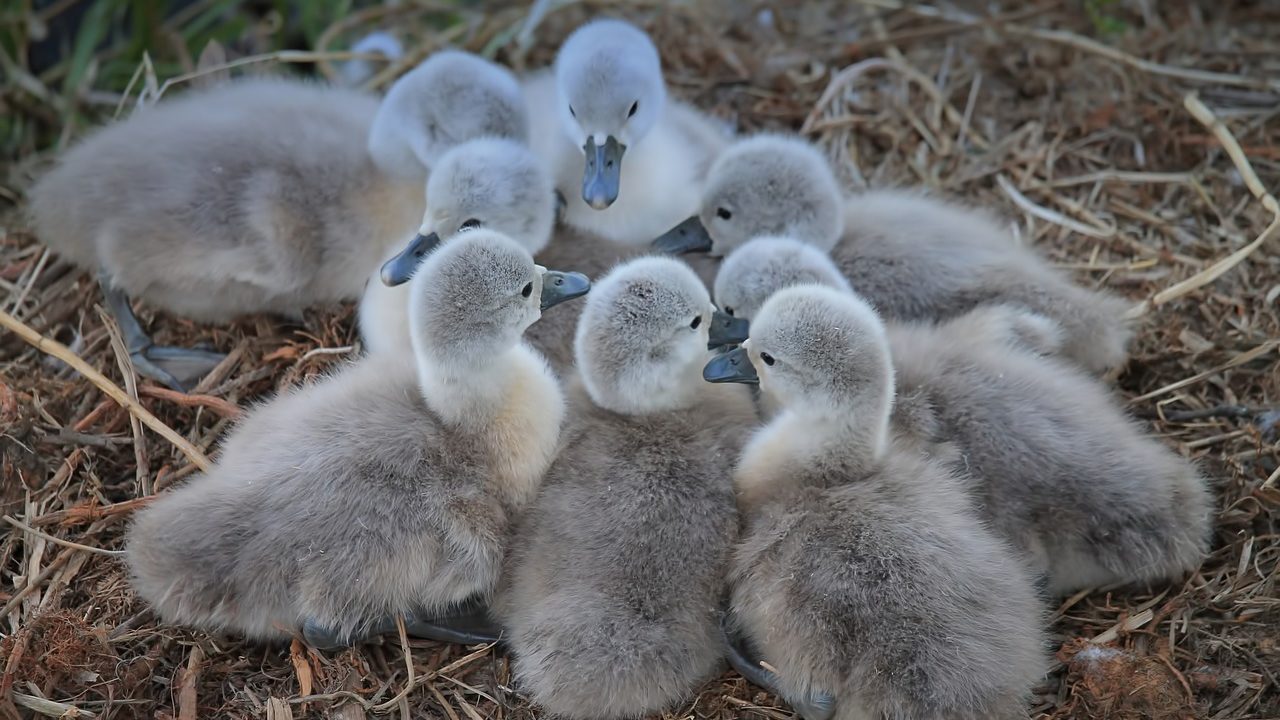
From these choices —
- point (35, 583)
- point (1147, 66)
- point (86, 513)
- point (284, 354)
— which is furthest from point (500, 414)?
point (1147, 66)

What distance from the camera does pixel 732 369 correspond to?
2.69 m

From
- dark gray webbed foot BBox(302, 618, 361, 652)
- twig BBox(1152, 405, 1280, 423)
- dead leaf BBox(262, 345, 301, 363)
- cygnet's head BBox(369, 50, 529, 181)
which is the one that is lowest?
twig BBox(1152, 405, 1280, 423)

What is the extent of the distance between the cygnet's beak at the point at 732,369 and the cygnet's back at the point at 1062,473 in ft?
1.22

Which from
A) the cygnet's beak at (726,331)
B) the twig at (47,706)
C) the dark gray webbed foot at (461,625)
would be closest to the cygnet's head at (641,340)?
the cygnet's beak at (726,331)

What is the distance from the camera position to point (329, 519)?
2.40 meters

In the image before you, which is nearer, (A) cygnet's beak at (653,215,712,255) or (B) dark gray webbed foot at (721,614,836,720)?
(B) dark gray webbed foot at (721,614,836,720)

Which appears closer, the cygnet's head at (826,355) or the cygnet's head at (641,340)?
the cygnet's head at (826,355)

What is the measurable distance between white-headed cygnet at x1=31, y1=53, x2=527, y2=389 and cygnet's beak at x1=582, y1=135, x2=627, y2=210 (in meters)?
0.24

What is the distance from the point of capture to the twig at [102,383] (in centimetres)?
291

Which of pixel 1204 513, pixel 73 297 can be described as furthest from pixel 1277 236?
pixel 73 297

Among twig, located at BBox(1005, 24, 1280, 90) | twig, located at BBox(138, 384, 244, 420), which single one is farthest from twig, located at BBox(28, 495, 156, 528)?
twig, located at BBox(1005, 24, 1280, 90)

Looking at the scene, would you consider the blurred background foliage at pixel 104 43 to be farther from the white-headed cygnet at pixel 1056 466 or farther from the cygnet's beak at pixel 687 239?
the white-headed cygnet at pixel 1056 466

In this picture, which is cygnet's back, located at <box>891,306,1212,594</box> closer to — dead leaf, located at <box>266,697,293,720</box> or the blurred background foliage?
dead leaf, located at <box>266,697,293,720</box>

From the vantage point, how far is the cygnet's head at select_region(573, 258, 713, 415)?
8.61 feet
